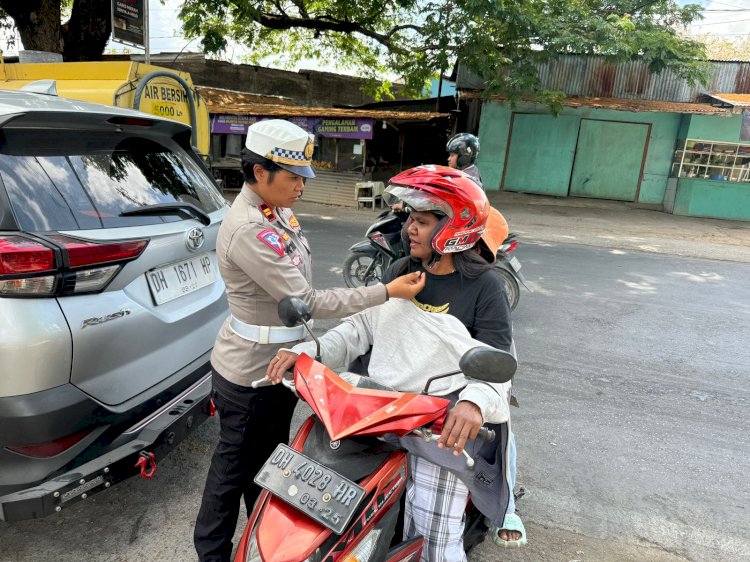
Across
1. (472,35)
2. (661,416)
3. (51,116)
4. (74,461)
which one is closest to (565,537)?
(661,416)

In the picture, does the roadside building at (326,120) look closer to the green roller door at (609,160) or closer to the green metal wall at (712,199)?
the green roller door at (609,160)

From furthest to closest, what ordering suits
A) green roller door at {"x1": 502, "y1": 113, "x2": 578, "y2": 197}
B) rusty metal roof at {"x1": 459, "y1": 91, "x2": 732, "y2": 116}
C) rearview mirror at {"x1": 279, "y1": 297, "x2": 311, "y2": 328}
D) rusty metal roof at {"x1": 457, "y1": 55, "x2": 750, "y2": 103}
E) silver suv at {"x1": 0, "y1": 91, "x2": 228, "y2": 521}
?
green roller door at {"x1": 502, "y1": 113, "x2": 578, "y2": 197} < rusty metal roof at {"x1": 457, "y1": 55, "x2": 750, "y2": 103} < rusty metal roof at {"x1": 459, "y1": 91, "x2": 732, "y2": 116} < silver suv at {"x1": 0, "y1": 91, "x2": 228, "y2": 521} < rearview mirror at {"x1": 279, "y1": 297, "x2": 311, "y2": 328}

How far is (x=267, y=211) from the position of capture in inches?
78.0

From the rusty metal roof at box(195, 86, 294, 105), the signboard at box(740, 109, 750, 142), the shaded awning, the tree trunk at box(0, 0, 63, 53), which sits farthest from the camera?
the rusty metal roof at box(195, 86, 294, 105)

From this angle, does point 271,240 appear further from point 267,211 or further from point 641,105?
point 641,105

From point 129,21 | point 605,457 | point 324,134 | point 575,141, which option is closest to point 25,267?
point 605,457

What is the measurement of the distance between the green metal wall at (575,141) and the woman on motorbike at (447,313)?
46.5 feet

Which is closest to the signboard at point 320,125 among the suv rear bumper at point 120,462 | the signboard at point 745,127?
the signboard at point 745,127

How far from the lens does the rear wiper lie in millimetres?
2355

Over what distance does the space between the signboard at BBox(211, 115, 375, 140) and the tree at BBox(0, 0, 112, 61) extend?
428 cm

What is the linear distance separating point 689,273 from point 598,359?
4381mm

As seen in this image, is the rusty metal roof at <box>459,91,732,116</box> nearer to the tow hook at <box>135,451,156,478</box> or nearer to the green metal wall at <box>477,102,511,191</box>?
the green metal wall at <box>477,102,511,191</box>

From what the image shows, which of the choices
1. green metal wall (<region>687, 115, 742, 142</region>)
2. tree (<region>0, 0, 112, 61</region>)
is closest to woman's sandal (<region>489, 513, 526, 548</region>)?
tree (<region>0, 0, 112, 61</region>)

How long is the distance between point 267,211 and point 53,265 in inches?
30.5
